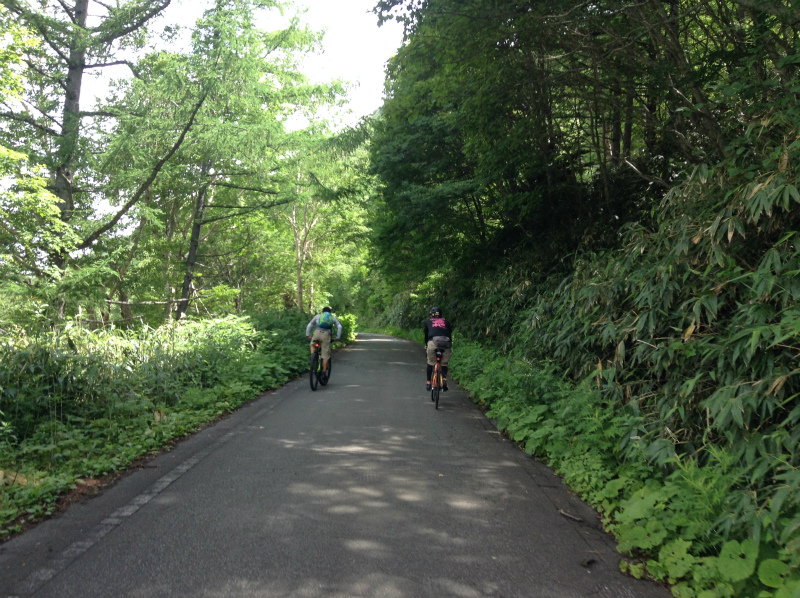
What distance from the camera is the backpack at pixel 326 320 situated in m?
12.3

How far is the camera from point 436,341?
408 inches

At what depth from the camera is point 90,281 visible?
13148 mm

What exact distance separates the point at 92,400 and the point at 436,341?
5.65m

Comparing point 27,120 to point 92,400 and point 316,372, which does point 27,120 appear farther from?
point 92,400

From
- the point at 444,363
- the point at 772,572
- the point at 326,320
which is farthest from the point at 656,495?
the point at 326,320

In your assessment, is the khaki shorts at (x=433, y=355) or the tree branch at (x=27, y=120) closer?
the khaki shorts at (x=433, y=355)

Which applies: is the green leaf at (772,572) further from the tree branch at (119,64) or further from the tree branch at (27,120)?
the tree branch at (119,64)

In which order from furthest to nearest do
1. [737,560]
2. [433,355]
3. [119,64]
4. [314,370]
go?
[119,64] → [314,370] → [433,355] → [737,560]

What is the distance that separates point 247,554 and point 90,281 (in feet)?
38.0

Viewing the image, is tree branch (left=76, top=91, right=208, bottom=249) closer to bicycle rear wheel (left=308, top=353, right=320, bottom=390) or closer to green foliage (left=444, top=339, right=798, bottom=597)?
bicycle rear wheel (left=308, top=353, right=320, bottom=390)

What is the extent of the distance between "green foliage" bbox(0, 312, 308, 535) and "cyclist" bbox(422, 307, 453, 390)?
3.48 m

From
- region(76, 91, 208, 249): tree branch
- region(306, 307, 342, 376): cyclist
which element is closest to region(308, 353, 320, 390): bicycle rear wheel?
region(306, 307, 342, 376): cyclist

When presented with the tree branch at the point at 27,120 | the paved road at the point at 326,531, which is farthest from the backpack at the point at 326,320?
the tree branch at the point at 27,120

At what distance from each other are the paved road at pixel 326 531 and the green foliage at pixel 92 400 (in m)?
0.49
